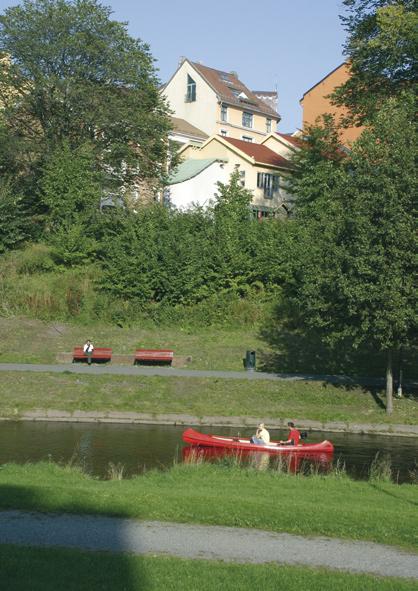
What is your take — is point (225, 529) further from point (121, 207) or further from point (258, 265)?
point (121, 207)

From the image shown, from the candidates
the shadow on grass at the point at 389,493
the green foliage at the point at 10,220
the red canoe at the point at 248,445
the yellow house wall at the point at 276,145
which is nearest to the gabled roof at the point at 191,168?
the yellow house wall at the point at 276,145

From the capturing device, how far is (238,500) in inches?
529

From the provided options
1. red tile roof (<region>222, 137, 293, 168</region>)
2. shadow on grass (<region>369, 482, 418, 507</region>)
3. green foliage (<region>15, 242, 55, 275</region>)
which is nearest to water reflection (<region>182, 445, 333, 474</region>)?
shadow on grass (<region>369, 482, 418, 507</region>)

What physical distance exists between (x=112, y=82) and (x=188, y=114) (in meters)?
38.5

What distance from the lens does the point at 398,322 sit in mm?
27844

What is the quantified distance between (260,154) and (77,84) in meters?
23.8

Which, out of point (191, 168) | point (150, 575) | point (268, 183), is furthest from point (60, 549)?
point (268, 183)

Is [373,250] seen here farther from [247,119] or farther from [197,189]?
[247,119]

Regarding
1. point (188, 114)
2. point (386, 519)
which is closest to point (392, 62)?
point (386, 519)

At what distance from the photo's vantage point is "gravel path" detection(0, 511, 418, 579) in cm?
1047

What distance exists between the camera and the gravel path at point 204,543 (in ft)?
34.3

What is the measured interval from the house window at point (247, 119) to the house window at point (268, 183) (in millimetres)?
23550

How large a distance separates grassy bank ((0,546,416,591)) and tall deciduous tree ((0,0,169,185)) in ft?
137

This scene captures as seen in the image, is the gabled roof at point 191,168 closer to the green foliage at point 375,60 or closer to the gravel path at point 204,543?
the green foliage at point 375,60
